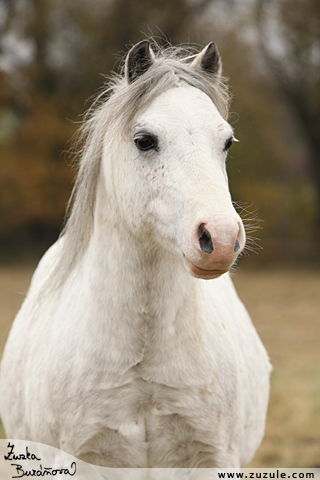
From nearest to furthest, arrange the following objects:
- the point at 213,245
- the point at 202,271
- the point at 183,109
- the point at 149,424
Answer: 1. the point at 213,245
2. the point at 202,271
3. the point at 183,109
4. the point at 149,424

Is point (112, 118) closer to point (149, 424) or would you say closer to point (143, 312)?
point (143, 312)

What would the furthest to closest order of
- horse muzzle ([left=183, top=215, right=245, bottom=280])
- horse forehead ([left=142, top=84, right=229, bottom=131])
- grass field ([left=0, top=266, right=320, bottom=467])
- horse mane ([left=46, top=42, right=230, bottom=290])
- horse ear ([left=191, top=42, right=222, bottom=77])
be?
grass field ([left=0, top=266, right=320, bottom=467]), horse ear ([left=191, top=42, right=222, bottom=77]), horse mane ([left=46, top=42, right=230, bottom=290]), horse forehead ([left=142, top=84, right=229, bottom=131]), horse muzzle ([left=183, top=215, right=245, bottom=280])

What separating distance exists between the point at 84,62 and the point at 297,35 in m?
6.23

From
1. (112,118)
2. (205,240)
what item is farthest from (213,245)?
(112,118)

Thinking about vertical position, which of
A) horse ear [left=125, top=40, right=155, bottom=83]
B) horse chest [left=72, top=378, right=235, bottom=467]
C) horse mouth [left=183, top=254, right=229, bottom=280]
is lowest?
horse chest [left=72, top=378, right=235, bottom=467]

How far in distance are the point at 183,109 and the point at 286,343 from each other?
7320mm

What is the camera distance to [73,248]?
260cm

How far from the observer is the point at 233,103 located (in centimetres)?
1409

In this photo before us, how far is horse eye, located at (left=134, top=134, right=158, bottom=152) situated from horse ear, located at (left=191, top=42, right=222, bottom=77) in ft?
1.80

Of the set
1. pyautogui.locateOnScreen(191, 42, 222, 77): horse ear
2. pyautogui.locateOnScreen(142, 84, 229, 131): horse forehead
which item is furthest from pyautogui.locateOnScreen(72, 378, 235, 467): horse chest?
pyautogui.locateOnScreen(191, 42, 222, 77): horse ear

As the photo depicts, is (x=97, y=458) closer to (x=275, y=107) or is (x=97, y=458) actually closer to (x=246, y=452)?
(x=246, y=452)

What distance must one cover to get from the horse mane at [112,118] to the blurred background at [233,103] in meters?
9.82

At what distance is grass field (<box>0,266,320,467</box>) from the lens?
15.9ft

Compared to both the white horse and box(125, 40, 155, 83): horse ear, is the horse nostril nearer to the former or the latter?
the white horse
